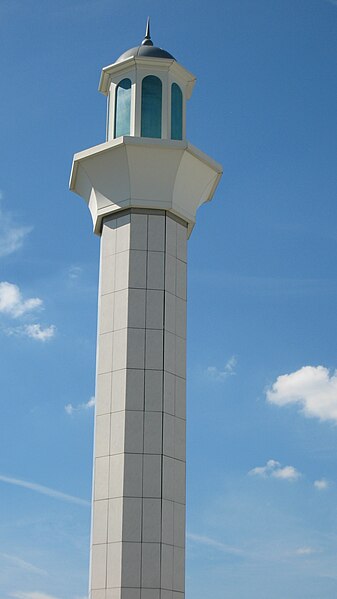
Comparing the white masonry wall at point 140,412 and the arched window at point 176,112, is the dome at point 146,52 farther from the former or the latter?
the white masonry wall at point 140,412

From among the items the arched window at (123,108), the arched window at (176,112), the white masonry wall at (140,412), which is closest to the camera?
the white masonry wall at (140,412)

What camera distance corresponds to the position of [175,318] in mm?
23344

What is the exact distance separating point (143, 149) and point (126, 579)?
423 inches

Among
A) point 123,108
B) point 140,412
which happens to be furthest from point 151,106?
point 140,412

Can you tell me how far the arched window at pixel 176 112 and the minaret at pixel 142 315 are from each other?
3 centimetres

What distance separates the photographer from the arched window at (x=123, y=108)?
24.8 m

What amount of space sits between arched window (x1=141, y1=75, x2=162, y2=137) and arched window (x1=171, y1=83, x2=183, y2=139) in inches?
18.8

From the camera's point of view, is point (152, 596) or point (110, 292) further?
point (110, 292)

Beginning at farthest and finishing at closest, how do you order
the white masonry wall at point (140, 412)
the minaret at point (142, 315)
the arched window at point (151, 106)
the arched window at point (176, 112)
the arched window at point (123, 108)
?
1. the arched window at point (176, 112)
2. the arched window at point (123, 108)
3. the arched window at point (151, 106)
4. the minaret at point (142, 315)
5. the white masonry wall at point (140, 412)

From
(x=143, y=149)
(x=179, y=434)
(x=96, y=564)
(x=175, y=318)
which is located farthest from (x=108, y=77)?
(x=96, y=564)

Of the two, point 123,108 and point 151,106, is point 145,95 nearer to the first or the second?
point 151,106

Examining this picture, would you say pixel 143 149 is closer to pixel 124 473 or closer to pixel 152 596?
pixel 124 473

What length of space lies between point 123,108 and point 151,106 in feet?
2.66

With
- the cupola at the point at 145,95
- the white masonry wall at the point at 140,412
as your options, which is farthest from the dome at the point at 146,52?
the white masonry wall at the point at 140,412
